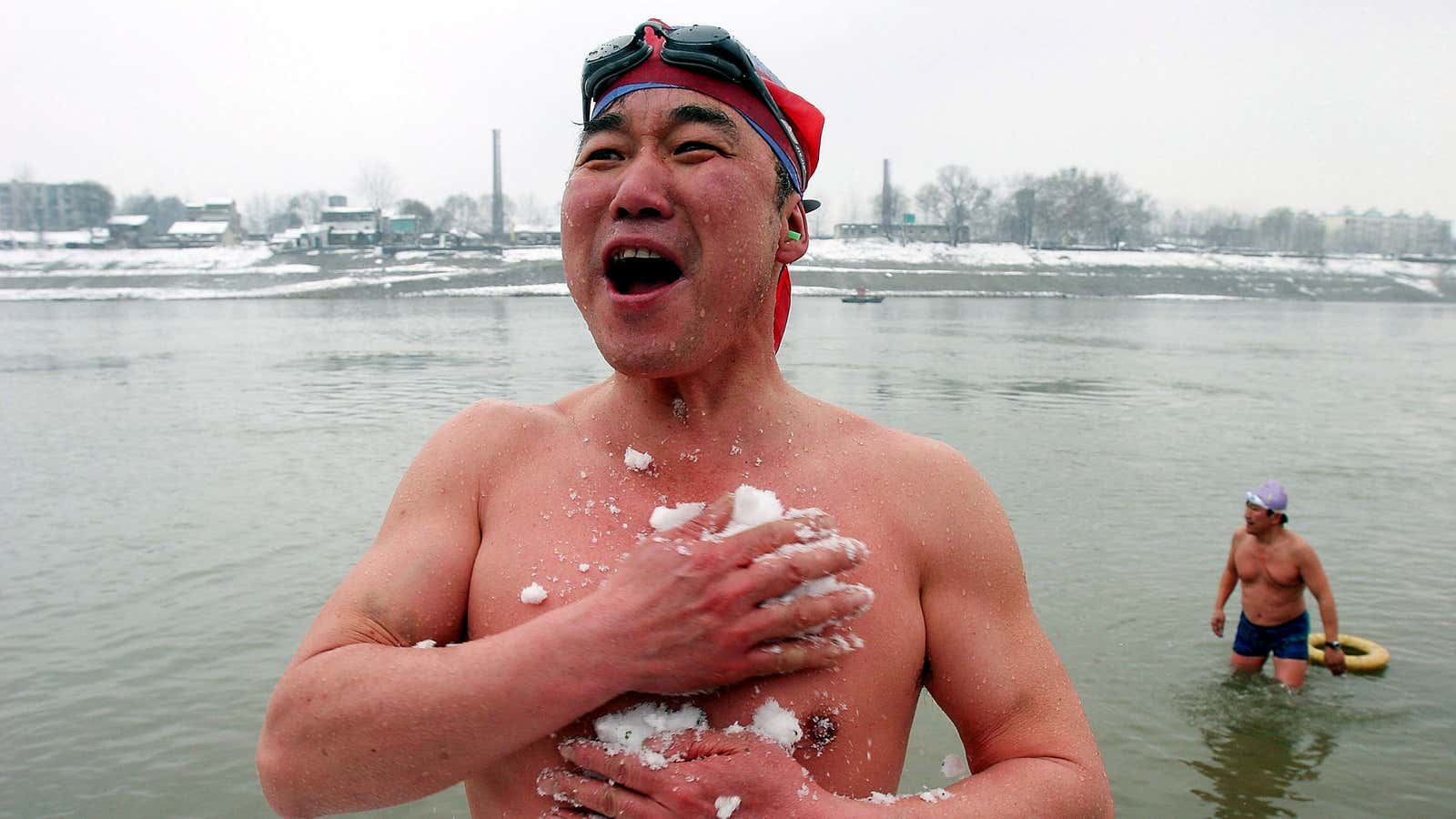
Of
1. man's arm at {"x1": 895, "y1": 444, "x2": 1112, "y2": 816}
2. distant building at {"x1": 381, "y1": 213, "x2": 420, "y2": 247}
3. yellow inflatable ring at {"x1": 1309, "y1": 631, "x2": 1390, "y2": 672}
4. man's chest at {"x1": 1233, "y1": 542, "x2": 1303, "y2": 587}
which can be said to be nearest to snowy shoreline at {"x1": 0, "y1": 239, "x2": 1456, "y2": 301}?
distant building at {"x1": 381, "y1": 213, "x2": 420, "y2": 247}

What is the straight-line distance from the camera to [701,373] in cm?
214

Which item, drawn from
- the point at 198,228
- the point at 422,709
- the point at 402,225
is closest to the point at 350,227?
the point at 402,225

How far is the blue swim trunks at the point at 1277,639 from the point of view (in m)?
9.21

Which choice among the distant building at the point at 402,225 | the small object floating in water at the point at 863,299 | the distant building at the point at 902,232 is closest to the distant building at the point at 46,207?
the distant building at the point at 402,225

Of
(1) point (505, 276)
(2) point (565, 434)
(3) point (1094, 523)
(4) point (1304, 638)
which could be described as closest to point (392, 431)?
(3) point (1094, 523)

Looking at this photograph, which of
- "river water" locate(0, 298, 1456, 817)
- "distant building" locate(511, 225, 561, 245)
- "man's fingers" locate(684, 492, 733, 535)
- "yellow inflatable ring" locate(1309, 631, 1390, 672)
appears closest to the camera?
"man's fingers" locate(684, 492, 733, 535)

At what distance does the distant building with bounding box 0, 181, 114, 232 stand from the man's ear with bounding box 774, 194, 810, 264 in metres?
159

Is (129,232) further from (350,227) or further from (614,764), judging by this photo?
(614,764)

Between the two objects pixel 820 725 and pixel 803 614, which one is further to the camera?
pixel 820 725

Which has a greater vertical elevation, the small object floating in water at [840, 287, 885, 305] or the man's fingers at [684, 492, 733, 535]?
the man's fingers at [684, 492, 733, 535]

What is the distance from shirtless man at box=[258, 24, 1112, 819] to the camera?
1.61 meters

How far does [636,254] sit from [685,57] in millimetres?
432

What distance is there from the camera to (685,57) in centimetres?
203

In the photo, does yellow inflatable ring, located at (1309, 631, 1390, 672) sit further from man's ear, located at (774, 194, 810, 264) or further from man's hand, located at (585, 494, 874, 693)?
man's hand, located at (585, 494, 874, 693)
